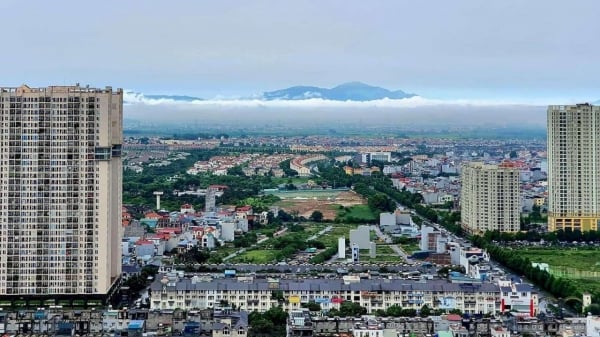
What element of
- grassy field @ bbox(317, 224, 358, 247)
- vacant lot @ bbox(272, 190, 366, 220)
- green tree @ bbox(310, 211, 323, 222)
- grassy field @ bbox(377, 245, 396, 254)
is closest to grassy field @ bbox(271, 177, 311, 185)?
vacant lot @ bbox(272, 190, 366, 220)

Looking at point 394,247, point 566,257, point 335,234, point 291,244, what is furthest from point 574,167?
point 291,244

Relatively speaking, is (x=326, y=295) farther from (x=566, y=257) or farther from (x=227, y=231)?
(x=227, y=231)

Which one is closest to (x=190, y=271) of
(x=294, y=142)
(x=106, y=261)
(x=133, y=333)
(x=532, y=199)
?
(x=106, y=261)

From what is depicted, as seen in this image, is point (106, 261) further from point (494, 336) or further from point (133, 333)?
point (494, 336)

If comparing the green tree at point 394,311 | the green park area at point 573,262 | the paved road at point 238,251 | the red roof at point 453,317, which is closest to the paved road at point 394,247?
the green park area at point 573,262

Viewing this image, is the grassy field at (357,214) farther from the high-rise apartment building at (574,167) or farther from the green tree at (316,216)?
the high-rise apartment building at (574,167)

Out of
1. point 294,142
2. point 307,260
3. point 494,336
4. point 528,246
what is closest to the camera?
point 494,336
